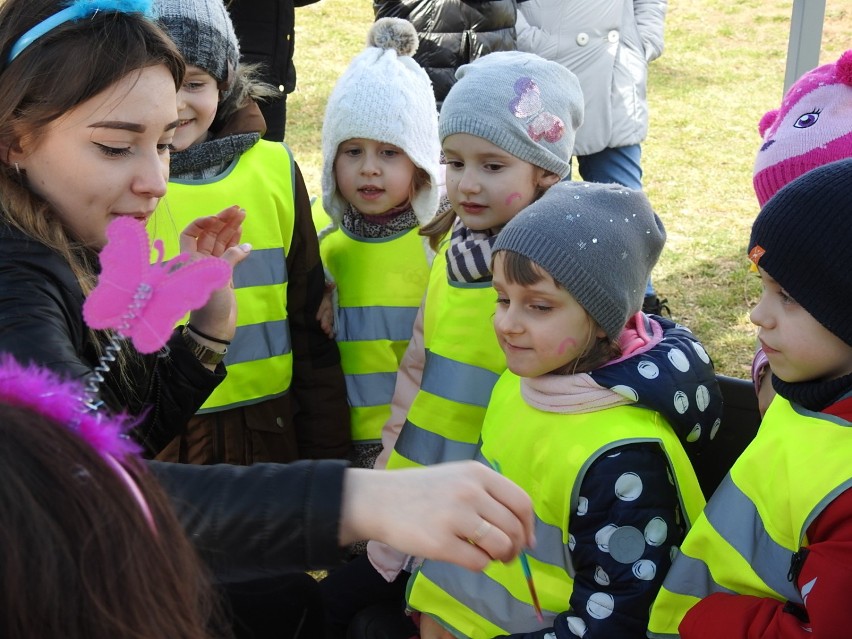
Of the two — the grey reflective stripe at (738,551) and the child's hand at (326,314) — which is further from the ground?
the grey reflective stripe at (738,551)

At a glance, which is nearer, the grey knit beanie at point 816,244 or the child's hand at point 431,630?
the grey knit beanie at point 816,244

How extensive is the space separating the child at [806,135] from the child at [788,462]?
50 cm

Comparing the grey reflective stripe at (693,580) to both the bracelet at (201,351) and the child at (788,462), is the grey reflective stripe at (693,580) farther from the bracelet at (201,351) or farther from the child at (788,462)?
the bracelet at (201,351)

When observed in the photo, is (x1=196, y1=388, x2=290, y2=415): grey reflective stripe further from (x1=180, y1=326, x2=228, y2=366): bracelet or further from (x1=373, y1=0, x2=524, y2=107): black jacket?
(x1=373, y1=0, x2=524, y2=107): black jacket

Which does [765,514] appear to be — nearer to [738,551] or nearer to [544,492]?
[738,551]

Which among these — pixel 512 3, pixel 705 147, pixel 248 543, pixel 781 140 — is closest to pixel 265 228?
pixel 781 140

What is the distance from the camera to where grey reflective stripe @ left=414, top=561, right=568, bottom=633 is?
208cm

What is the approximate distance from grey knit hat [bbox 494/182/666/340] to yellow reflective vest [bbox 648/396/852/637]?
43cm

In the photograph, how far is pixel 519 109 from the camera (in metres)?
2.65

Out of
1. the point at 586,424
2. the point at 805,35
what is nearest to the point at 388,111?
the point at 586,424

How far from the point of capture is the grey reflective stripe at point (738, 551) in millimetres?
1680

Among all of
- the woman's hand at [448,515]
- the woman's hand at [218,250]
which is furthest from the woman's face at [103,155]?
A: the woman's hand at [448,515]

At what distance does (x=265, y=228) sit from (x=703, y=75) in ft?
30.1

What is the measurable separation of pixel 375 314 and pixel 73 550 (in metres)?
2.16
